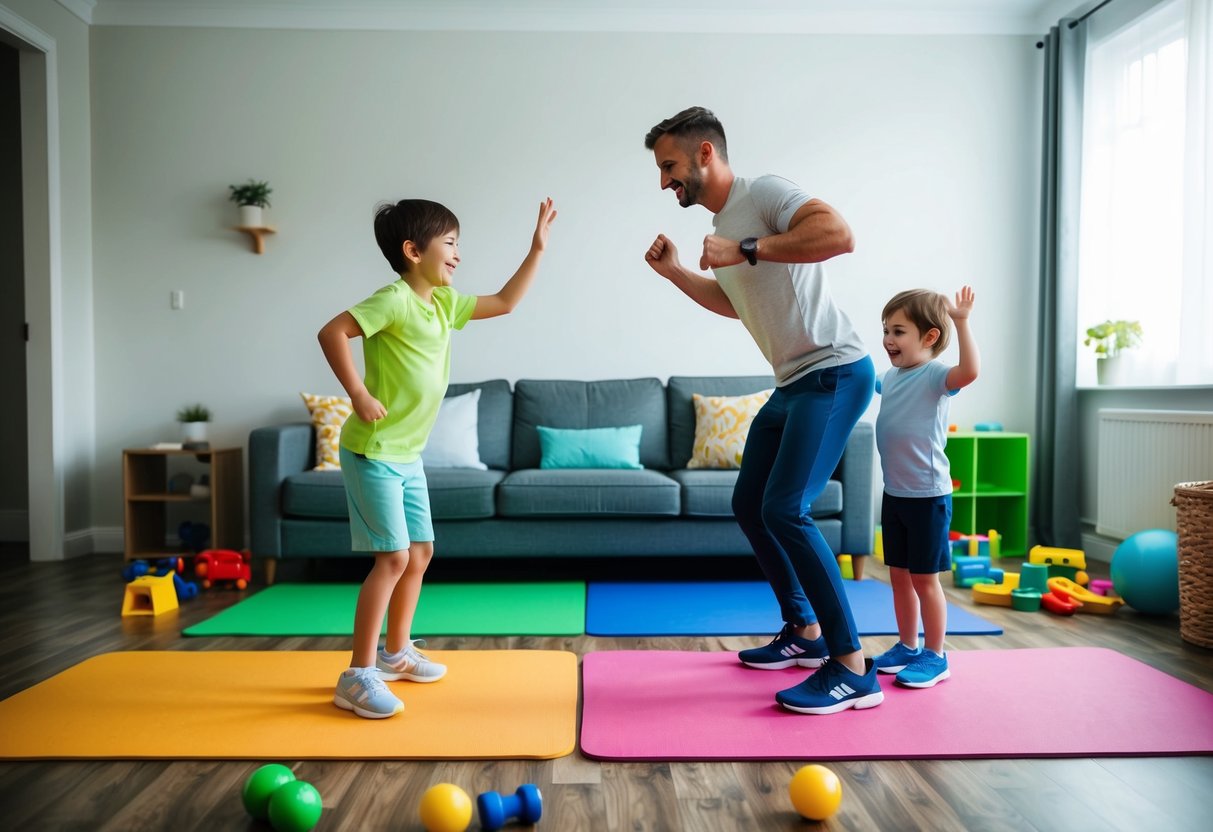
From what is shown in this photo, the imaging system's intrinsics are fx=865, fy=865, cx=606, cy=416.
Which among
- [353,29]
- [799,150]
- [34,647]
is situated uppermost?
[353,29]

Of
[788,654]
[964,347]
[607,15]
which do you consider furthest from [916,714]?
[607,15]

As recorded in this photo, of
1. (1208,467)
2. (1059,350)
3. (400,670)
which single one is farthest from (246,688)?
(1059,350)

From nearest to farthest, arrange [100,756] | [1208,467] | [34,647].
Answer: [100,756] < [34,647] < [1208,467]

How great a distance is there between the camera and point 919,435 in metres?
2.10

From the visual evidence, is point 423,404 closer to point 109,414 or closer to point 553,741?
point 553,741

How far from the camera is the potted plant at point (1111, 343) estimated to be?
12.5 feet

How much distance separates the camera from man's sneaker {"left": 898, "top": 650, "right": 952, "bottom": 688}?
81.4 inches

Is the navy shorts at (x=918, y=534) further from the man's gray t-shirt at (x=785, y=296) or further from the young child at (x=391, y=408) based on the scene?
the young child at (x=391, y=408)

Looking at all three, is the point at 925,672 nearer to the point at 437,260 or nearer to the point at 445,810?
the point at 445,810

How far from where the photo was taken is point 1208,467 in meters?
3.17

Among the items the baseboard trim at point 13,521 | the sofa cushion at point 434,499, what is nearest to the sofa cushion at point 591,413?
the sofa cushion at point 434,499

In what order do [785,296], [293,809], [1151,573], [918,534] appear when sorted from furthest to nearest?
[1151,573] → [918,534] → [785,296] → [293,809]

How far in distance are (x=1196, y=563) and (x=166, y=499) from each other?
3.85 metres

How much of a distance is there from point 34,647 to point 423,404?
58.9 inches
